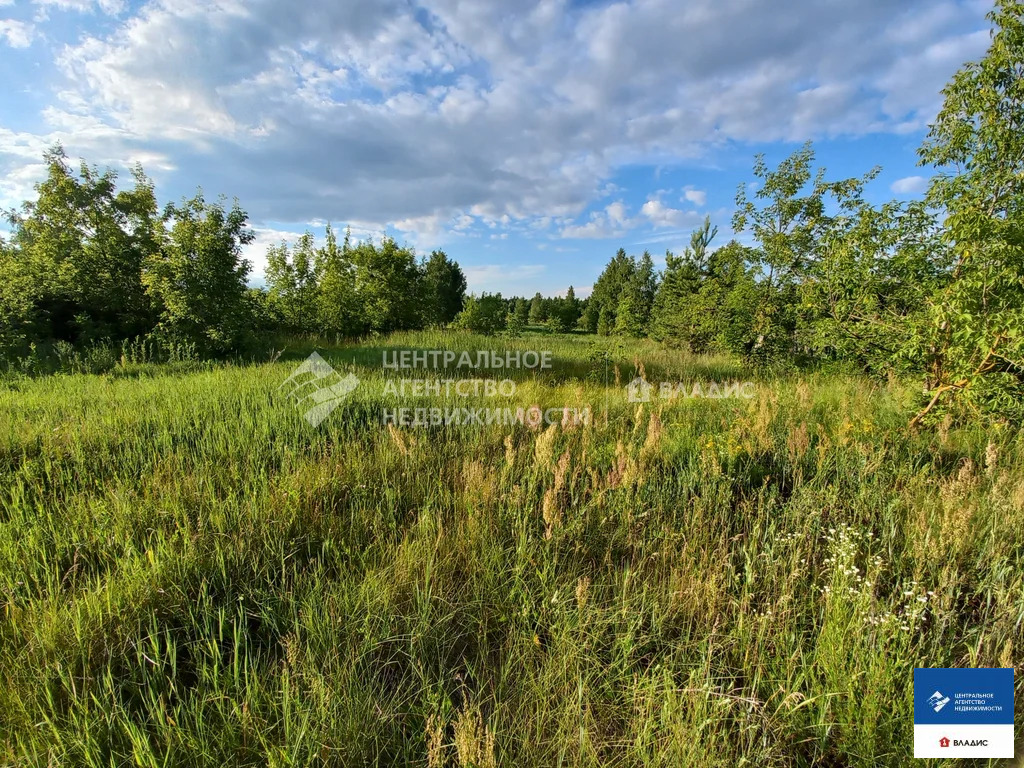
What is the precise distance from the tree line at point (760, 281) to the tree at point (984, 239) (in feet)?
0.05

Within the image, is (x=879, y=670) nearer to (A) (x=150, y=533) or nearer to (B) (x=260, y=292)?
(A) (x=150, y=533)

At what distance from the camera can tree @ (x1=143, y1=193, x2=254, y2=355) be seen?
7.80 metres

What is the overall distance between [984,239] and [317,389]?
7125 mm

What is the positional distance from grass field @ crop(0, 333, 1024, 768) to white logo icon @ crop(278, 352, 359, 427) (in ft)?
1.90

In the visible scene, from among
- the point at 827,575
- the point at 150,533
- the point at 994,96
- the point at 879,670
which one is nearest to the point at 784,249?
the point at 994,96

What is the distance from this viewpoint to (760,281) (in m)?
9.27

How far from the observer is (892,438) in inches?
136

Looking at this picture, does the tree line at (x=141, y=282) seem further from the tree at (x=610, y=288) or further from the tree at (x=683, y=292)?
the tree at (x=610, y=288)

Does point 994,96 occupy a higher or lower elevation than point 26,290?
higher

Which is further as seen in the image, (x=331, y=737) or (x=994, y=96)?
(x=994, y=96)

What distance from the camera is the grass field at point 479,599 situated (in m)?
1.18

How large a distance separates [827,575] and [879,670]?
74 cm

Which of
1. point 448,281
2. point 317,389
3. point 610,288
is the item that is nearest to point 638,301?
point 610,288

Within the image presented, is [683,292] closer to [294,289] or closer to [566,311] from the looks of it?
[294,289]
